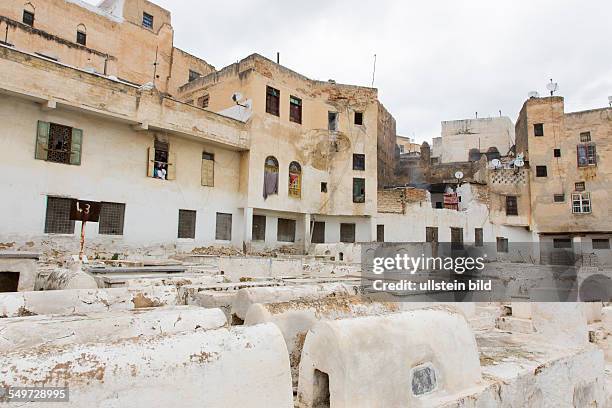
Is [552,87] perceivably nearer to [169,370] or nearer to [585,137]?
[585,137]

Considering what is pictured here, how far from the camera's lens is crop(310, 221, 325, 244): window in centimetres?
2448

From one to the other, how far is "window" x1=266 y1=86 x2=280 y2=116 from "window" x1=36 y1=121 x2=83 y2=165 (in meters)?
9.26

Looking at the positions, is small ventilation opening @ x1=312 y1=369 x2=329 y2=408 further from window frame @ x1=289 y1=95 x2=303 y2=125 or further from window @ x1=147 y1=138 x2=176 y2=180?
window frame @ x1=289 y1=95 x2=303 y2=125

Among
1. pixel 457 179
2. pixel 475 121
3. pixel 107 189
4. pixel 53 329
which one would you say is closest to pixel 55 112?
pixel 107 189

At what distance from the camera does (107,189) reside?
15.9m

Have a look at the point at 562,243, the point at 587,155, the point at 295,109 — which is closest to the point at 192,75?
the point at 295,109

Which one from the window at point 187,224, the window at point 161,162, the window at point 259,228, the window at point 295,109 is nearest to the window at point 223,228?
the window at point 187,224

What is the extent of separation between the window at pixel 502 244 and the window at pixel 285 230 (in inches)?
647

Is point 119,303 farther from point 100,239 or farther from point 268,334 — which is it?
point 100,239

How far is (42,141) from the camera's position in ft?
46.9

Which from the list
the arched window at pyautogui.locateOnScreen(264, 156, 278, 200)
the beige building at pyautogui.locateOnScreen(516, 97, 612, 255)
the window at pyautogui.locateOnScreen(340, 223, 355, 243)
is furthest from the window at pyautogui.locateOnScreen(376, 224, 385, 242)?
the beige building at pyautogui.locateOnScreen(516, 97, 612, 255)

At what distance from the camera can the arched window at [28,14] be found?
65.7 feet

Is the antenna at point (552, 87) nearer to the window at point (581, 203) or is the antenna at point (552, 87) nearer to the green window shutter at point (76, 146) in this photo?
the window at point (581, 203)

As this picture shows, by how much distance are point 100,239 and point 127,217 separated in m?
1.35
